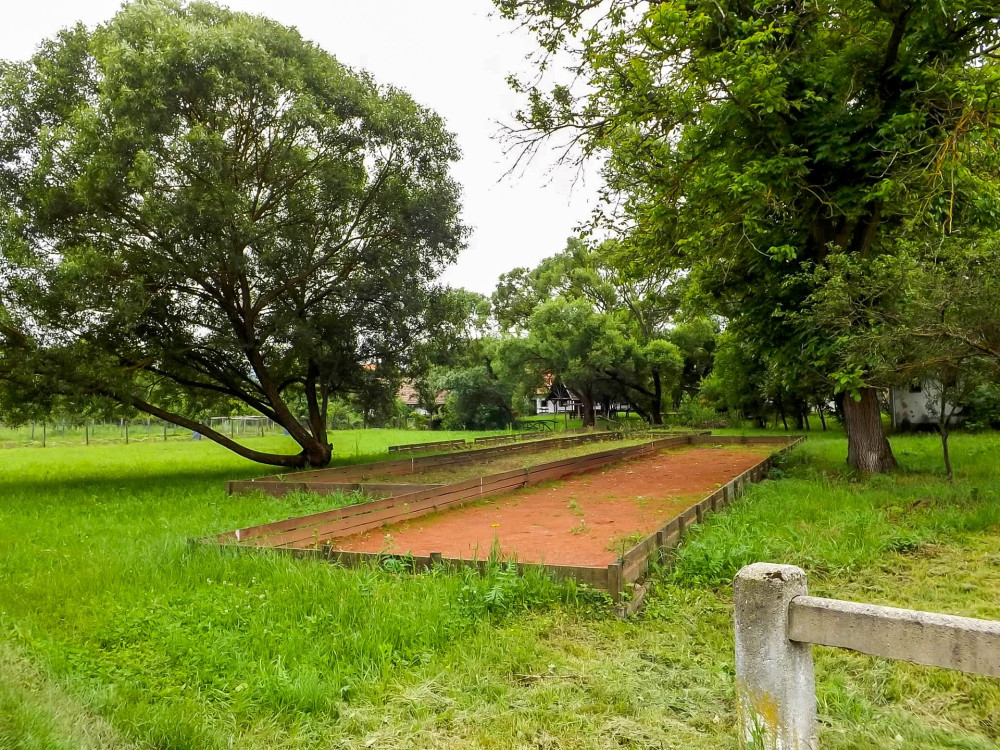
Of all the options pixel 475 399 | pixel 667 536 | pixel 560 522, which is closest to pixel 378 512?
pixel 560 522

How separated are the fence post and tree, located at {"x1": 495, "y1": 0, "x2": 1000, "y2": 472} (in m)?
7.95

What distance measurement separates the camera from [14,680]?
3484 millimetres

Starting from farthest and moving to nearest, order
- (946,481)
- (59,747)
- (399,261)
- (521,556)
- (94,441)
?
(94,441), (399,261), (946,481), (521,556), (59,747)

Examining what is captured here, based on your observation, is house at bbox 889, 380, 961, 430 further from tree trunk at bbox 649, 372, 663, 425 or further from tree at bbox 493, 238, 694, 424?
tree trunk at bbox 649, 372, 663, 425

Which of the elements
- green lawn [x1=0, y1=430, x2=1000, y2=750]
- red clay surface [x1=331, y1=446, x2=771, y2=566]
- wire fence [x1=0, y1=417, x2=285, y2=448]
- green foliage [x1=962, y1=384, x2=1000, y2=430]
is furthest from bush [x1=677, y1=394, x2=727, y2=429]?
green lawn [x1=0, y1=430, x2=1000, y2=750]

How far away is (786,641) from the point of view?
8.07ft

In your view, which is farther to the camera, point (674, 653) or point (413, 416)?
point (413, 416)

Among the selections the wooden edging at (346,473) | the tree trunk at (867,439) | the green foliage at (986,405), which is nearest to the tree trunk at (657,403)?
the wooden edging at (346,473)

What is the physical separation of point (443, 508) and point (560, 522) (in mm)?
1986

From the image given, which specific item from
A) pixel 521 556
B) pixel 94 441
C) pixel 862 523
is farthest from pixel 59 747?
→ pixel 94 441

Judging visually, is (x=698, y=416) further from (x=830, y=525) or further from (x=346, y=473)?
(x=830, y=525)

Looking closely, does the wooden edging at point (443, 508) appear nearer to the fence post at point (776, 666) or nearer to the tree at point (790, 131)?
the fence post at point (776, 666)

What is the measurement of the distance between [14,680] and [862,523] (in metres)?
8.13

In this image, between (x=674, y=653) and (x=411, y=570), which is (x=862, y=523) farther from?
(x=411, y=570)
